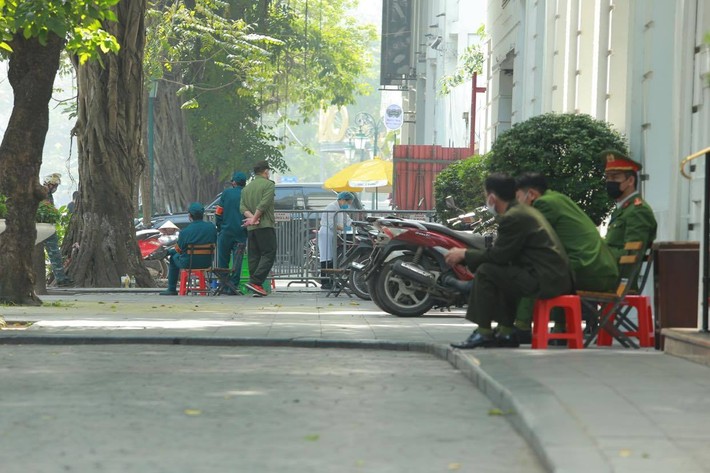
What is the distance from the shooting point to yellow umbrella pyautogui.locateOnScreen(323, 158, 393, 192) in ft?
135

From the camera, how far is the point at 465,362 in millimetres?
10656

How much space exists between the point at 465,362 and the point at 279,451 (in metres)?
4.01

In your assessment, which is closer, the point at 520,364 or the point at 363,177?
the point at 520,364

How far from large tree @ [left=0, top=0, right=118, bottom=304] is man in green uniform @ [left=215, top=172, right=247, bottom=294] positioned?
185 inches

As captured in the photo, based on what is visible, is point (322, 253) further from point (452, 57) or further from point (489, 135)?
point (452, 57)

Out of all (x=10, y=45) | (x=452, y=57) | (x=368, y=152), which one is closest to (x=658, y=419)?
(x=10, y=45)

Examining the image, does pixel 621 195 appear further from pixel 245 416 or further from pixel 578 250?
pixel 245 416

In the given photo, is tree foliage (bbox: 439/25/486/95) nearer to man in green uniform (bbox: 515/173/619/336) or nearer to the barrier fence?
the barrier fence

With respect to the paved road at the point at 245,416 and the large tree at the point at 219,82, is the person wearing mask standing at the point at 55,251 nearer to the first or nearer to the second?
the paved road at the point at 245,416

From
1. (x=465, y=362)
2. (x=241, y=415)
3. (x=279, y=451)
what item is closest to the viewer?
(x=279, y=451)

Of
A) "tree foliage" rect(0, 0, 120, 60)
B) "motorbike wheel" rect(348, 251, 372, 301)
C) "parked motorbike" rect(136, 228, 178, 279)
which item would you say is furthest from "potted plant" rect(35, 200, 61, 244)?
"parked motorbike" rect(136, 228, 178, 279)

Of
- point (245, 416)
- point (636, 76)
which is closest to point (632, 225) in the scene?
point (636, 76)

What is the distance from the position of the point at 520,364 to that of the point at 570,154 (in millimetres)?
6717

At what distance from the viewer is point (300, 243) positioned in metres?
24.3
